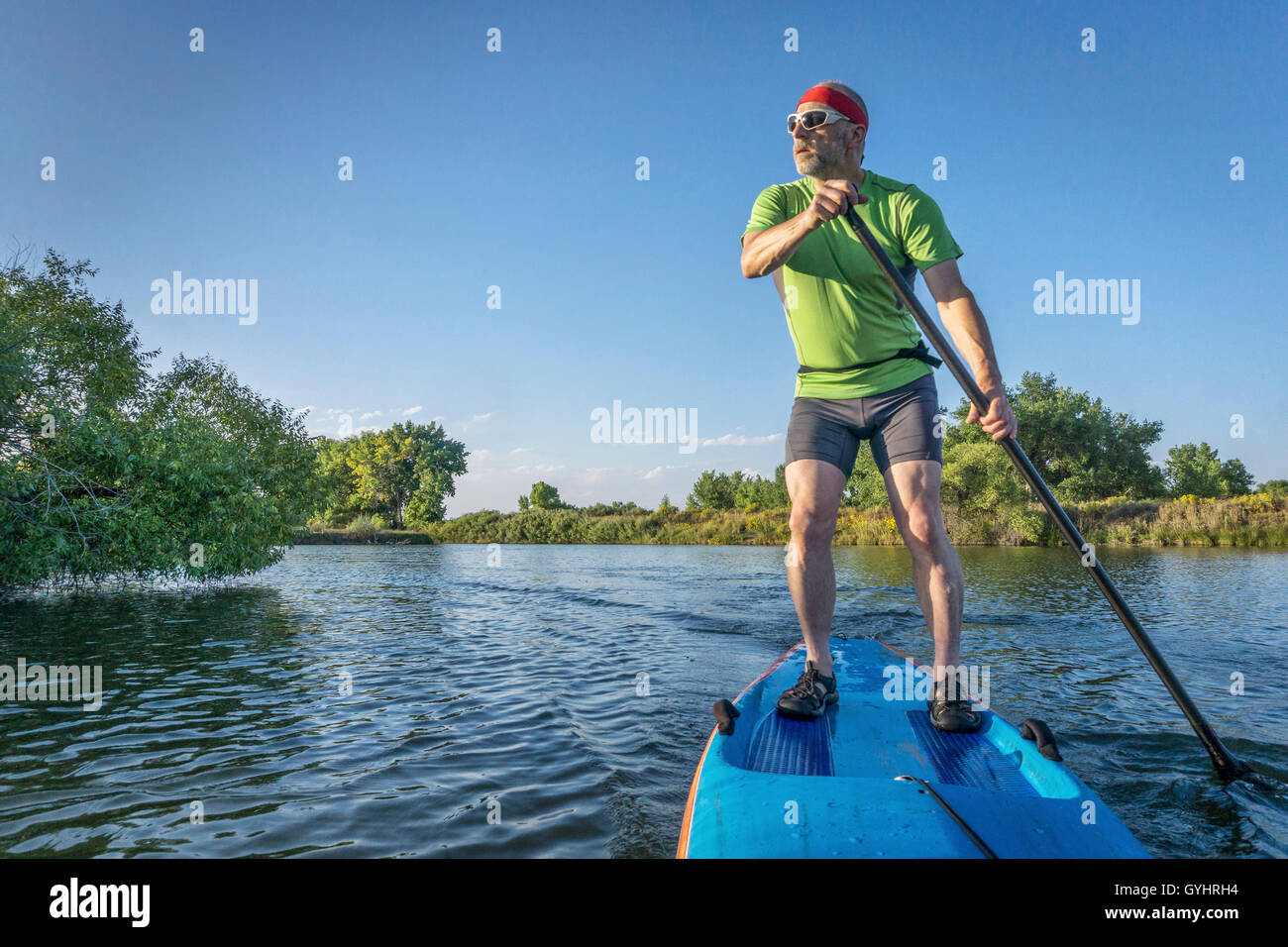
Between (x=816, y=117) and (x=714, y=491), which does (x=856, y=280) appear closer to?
(x=816, y=117)

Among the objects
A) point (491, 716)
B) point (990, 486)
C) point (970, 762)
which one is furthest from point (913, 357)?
point (990, 486)

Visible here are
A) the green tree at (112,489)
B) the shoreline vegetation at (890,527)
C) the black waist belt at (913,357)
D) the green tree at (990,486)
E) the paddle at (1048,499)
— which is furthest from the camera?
the green tree at (990,486)

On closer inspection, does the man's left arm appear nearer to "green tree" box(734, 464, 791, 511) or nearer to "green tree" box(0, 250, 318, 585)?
"green tree" box(0, 250, 318, 585)

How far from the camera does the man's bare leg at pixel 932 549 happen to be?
323 cm

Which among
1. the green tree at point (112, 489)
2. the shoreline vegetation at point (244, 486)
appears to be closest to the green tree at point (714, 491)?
the shoreline vegetation at point (244, 486)

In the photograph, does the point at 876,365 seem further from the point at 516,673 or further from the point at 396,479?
the point at 396,479

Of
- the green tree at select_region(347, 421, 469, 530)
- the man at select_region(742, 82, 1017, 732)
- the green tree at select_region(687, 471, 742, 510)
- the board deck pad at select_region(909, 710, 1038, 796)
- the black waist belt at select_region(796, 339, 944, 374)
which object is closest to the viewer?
the board deck pad at select_region(909, 710, 1038, 796)

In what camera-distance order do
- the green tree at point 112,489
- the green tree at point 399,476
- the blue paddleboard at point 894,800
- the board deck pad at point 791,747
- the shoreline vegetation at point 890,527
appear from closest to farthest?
the blue paddleboard at point 894,800 < the board deck pad at point 791,747 < the green tree at point 112,489 < the shoreline vegetation at point 890,527 < the green tree at point 399,476

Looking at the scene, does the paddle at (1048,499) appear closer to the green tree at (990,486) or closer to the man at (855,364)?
the man at (855,364)

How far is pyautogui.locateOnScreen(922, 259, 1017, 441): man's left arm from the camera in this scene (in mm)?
3170

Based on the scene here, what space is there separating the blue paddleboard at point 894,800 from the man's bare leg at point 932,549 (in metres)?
0.38

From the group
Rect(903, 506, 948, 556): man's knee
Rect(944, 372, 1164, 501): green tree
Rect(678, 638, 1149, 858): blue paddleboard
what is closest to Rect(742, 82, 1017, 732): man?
Rect(903, 506, 948, 556): man's knee

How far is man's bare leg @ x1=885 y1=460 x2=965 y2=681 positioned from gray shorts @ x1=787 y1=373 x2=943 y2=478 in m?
0.10

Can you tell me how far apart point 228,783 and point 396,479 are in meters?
69.1
